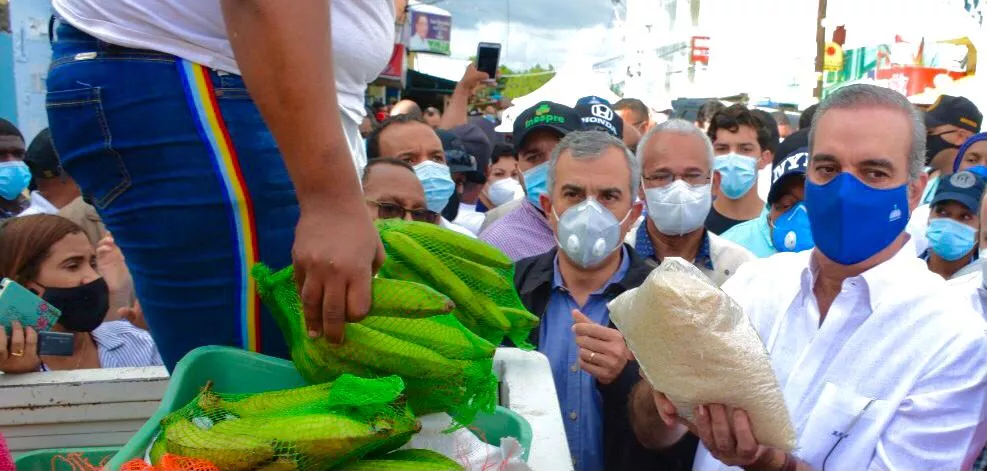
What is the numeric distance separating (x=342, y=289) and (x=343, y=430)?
230 mm

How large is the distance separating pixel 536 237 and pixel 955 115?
462 centimetres

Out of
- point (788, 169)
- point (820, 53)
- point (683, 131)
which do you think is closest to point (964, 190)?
point (788, 169)

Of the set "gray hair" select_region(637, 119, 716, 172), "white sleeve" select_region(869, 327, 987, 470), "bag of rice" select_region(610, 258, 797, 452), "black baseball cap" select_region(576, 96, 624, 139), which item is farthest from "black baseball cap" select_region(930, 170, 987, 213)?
"bag of rice" select_region(610, 258, 797, 452)

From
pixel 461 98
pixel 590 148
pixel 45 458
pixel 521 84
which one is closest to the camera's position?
pixel 45 458

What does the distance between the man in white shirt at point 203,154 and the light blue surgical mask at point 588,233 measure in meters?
1.72

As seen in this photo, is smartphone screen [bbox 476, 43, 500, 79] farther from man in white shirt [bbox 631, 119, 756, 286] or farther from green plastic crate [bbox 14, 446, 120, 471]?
green plastic crate [bbox 14, 446, 120, 471]

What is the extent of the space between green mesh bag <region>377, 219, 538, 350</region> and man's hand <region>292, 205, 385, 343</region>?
9.7 inches

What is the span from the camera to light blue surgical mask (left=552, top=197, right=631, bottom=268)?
3.27m

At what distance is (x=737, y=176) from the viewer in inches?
226

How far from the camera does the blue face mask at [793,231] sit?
13.7 ft

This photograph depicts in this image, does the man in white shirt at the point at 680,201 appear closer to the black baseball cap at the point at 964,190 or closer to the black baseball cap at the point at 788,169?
the black baseball cap at the point at 788,169

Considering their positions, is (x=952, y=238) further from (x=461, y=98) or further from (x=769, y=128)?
(x=461, y=98)

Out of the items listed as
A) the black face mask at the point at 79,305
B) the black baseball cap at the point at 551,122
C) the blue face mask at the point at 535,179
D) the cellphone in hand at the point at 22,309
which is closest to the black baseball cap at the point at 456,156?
the black baseball cap at the point at 551,122

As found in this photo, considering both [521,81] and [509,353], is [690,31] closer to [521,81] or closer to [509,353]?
[521,81]
